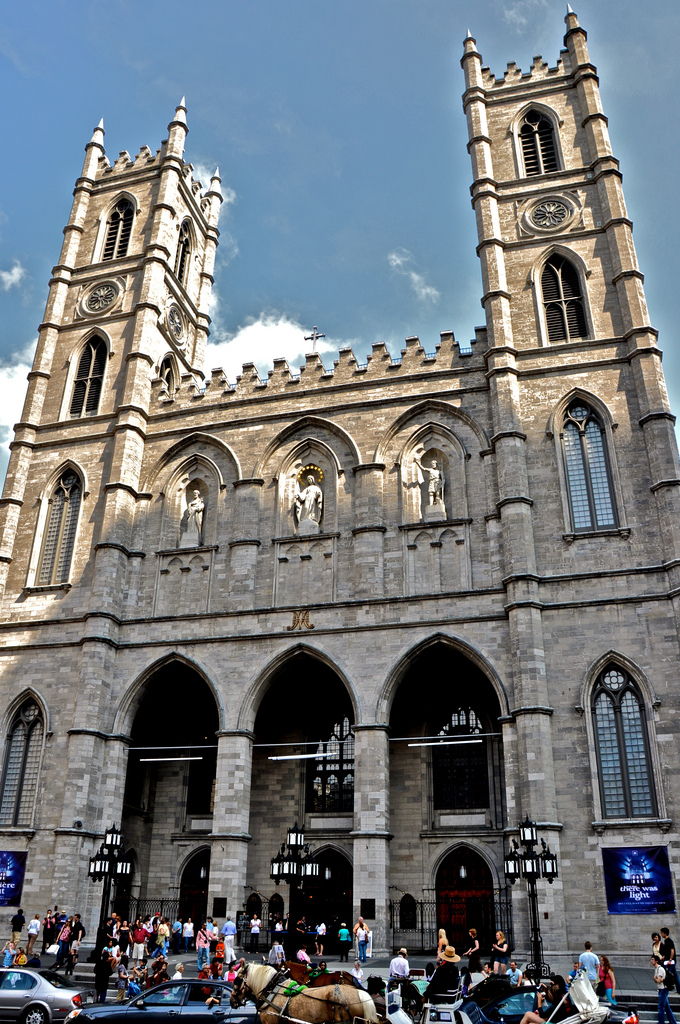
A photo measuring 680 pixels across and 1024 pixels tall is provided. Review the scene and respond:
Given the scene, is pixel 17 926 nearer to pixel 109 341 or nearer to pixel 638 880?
pixel 638 880

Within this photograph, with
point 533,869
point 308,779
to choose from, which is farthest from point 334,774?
point 533,869

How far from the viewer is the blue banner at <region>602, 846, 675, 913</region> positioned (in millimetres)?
20578

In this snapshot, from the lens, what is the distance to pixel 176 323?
125 feet

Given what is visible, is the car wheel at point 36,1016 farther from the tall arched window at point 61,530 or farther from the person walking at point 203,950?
the tall arched window at point 61,530

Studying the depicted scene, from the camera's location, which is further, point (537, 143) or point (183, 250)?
point (183, 250)

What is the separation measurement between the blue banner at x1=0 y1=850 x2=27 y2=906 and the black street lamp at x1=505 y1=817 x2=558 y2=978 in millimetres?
14442

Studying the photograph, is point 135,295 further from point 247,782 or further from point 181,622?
point 247,782

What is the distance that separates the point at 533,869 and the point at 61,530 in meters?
20.1

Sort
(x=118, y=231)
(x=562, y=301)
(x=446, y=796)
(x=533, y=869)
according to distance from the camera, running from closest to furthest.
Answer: (x=533, y=869) → (x=446, y=796) → (x=562, y=301) → (x=118, y=231)

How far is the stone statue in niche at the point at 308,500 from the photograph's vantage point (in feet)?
93.4

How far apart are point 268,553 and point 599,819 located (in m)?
12.8

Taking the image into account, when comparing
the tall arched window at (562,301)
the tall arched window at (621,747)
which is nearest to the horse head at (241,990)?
the tall arched window at (621,747)

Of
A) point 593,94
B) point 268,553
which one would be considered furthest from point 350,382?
point 593,94

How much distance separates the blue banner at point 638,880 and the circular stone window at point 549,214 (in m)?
21.2
